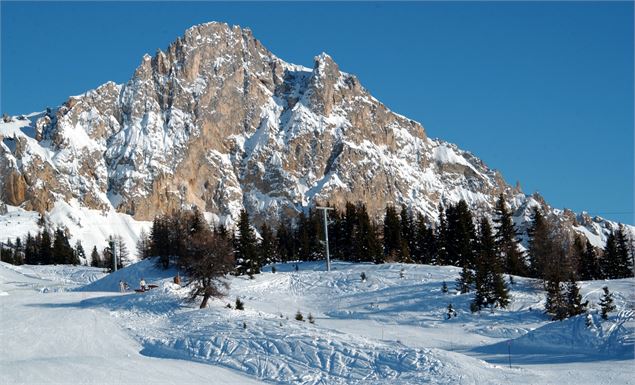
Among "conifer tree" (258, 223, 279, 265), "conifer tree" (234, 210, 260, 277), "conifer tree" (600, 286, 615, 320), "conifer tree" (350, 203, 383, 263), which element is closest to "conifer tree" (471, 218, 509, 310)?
"conifer tree" (600, 286, 615, 320)

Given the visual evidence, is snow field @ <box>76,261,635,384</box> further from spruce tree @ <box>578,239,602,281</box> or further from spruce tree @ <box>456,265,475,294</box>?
spruce tree @ <box>578,239,602,281</box>

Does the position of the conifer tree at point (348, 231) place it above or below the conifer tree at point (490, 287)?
above

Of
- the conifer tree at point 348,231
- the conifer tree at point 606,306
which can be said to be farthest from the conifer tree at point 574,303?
the conifer tree at point 348,231

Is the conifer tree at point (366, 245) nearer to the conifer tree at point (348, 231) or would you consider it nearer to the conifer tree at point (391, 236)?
the conifer tree at point (348, 231)

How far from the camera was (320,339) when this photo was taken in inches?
1142

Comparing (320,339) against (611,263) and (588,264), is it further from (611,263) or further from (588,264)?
(588,264)

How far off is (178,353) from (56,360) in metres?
5.19

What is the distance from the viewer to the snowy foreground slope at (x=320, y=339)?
2509 cm

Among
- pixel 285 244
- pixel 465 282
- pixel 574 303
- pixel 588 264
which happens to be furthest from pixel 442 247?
pixel 574 303

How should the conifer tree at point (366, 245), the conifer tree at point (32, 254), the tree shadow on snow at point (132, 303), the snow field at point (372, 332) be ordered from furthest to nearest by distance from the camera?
1. the conifer tree at point (32, 254)
2. the conifer tree at point (366, 245)
3. the tree shadow on snow at point (132, 303)
4. the snow field at point (372, 332)

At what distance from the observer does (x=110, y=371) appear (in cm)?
2497

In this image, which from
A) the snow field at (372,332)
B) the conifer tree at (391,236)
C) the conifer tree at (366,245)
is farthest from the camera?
the conifer tree at (391,236)

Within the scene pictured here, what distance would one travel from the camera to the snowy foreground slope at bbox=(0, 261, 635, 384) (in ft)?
82.3

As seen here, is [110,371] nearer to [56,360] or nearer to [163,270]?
[56,360]
